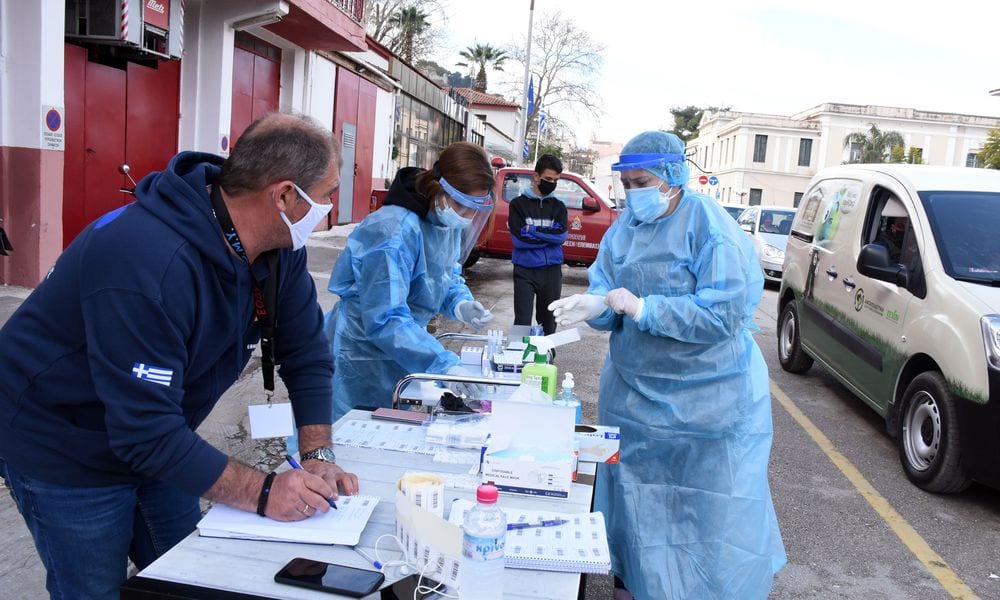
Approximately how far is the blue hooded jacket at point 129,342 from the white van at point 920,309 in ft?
13.5

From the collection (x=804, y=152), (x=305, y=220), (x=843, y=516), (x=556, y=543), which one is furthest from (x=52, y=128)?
(x=804, y=152)

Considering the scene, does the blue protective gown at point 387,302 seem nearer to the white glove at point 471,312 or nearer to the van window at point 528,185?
the white glove at point 471,312

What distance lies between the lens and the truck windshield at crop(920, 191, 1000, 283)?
464cm

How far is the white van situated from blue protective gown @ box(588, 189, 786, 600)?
2.06m

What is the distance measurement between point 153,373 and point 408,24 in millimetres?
39459

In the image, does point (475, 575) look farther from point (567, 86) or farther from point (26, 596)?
point (567, 86)

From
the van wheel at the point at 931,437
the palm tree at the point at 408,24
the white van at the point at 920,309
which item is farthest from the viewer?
the palm tree at the point at 408,24

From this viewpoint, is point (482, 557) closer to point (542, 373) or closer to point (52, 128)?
point (542, 373)

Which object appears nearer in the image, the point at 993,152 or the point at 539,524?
the point at 539,524

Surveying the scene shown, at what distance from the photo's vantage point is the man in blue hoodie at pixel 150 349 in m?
1.51

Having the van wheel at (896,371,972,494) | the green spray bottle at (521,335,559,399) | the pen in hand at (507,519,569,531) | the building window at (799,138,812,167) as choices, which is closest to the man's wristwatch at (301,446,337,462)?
the pen in hand at (507,519,569,531)

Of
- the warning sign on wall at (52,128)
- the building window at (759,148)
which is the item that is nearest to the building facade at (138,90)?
the warning sign on wall at (52,128)

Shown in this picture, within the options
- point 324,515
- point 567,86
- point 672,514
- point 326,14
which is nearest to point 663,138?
point 672,514

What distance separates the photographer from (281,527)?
5.81 feet
